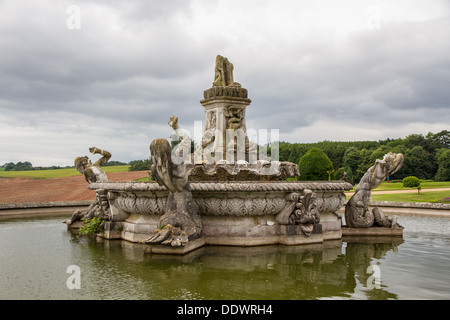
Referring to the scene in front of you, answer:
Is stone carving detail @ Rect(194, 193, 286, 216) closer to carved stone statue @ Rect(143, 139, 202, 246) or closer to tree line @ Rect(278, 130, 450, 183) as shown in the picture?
carved stone statue @ Rect(143, 139, 202, 246)

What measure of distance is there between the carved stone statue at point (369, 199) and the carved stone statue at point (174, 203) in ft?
14.6

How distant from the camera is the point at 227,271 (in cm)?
591

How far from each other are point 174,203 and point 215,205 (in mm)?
925

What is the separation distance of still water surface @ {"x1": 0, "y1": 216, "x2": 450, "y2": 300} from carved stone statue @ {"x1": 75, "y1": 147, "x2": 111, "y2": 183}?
2182 millimetres

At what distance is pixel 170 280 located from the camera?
210 inches

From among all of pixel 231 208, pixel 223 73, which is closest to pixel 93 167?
pixel 223 73

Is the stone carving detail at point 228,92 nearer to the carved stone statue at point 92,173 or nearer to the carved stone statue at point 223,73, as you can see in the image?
the carved stone statue at point 223,73

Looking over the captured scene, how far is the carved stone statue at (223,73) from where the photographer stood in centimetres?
1104

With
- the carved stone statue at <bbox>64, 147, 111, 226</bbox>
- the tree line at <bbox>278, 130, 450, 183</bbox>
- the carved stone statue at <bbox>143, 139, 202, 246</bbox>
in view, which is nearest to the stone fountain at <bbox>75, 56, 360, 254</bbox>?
the carved stone statue at <bbox>143, 139, 202, 246</bbox>

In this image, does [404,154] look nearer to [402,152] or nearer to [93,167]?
[402,152]

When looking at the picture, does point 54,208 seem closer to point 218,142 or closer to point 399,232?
point 218,142
